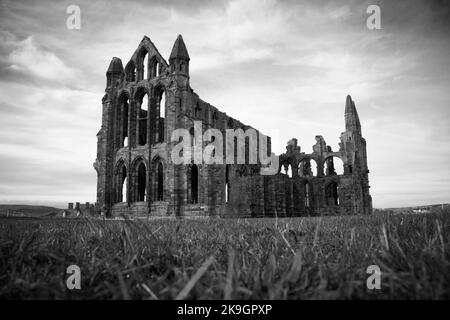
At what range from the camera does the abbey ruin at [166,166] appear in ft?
71.1

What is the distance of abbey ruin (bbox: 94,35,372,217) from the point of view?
21656 mm

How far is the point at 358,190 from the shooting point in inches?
1214

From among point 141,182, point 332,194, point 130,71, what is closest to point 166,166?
point 141,182

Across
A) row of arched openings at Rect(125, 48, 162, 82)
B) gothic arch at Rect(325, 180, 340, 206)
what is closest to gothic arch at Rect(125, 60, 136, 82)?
row of arched openings at Rect(125, 48, 162, 82)

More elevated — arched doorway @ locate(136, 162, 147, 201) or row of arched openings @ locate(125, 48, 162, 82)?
row of arched openings @ locate(125, 48, 162, 82)

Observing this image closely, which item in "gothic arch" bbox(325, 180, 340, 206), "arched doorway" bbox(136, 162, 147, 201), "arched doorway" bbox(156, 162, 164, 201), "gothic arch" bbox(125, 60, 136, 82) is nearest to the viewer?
"arched doorway" bbox(156, 162, 164, 201)

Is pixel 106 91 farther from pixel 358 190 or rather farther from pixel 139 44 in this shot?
pixel 358 190

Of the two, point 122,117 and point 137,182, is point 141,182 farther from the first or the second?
point 122,117

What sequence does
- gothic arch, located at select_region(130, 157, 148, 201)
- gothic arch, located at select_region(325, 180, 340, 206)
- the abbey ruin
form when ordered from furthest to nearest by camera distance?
1. gothic arch, located at select_region(325, 180, 340, 206)
2. gothic arch, located at select_region(130, 157, 148, 201)
3. the abbey ruin

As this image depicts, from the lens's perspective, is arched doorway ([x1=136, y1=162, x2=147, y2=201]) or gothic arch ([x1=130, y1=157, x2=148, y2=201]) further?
arched doorway ([x1=136, y1=162, x2=147, y2=201])

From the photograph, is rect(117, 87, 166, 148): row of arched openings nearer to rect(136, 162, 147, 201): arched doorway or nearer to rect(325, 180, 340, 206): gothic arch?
rect(136, 162, 147, 201): arched doorway

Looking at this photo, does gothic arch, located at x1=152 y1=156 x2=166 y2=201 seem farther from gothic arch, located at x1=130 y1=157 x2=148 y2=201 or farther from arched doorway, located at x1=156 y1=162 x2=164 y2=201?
gothic arch, located at x1=130 y1=157 x2=148 y2=201
